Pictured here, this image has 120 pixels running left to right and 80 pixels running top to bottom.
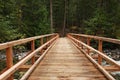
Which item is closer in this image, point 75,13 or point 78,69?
point 78,69

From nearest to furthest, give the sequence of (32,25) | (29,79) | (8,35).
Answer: (29,79) < (8,35) < (32,25)

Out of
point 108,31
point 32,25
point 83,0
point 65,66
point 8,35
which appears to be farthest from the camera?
point 83,0

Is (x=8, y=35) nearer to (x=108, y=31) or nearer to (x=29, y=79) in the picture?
(x=29, y=79)

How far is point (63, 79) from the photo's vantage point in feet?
18.1

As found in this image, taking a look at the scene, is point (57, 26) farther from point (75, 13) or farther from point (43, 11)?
point (43, 11)

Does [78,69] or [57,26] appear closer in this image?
[78,69]

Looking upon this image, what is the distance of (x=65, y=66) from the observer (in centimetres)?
727

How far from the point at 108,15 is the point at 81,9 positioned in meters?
18.6

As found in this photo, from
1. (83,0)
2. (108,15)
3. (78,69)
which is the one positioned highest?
(83,0)

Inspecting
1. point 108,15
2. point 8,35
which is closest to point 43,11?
point 108,15

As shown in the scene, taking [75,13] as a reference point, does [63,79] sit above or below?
below

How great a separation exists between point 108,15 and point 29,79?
Answer: 102ft

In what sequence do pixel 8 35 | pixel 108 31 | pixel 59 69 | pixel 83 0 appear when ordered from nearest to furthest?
pixel 59 69, pixel 8 35, pixel 108 31, pixel 83 0

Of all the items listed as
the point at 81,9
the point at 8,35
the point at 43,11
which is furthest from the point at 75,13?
the point at 8,35
